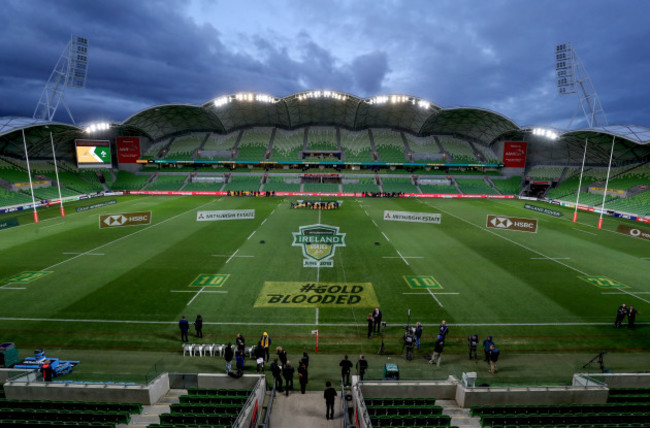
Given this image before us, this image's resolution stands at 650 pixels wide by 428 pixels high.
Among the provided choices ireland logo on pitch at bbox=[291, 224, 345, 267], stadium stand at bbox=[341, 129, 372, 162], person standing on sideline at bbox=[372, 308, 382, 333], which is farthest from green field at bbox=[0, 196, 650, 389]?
stadium stand at bbox=[341, 129, 372, 162]

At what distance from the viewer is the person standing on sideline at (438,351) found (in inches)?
480

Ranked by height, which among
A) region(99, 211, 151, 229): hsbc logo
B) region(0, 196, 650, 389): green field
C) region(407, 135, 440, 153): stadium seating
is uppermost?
region(407, 135, 440, 153): stadium seating

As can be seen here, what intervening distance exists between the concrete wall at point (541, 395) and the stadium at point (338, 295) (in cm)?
4

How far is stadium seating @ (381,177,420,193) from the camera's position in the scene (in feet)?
231

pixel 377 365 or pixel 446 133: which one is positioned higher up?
pixel 446 133

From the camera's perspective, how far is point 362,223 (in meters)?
38.1

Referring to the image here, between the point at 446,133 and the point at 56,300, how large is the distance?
84.7m

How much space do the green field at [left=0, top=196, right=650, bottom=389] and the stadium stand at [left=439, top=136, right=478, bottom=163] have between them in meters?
45.8

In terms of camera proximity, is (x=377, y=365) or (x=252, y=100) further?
(x=252, y=100)

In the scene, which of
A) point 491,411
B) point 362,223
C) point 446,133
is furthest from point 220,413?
point 446,133

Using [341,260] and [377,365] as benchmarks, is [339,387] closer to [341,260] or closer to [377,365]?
[377,365]

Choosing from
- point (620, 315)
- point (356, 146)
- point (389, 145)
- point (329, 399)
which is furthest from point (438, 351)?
point (389, 145)

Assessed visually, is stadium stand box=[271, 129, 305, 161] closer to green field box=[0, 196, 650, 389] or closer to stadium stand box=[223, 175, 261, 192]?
stadium stand box=[223, 175, 261, 192]

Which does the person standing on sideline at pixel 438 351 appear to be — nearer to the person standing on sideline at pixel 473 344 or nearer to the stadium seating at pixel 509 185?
the person standing on sideline at pixel 473 344
